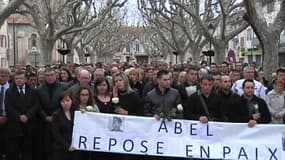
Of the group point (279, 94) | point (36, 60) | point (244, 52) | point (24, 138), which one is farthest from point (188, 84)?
point (244, 52)

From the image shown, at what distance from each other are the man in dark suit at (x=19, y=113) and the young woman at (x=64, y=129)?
1.50 m

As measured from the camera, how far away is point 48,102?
32.1 ft

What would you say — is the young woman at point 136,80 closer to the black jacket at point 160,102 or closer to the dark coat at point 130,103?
the black jacket at point 160,102

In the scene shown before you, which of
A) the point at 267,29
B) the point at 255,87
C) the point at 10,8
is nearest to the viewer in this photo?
the point at 255,87

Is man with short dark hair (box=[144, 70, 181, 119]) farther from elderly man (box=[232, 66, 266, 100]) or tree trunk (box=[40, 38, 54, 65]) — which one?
tree trunk (box=[40, 38, 54, 65])

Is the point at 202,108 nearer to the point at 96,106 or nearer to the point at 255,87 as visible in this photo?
the point at 96,106

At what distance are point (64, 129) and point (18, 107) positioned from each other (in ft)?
5.47

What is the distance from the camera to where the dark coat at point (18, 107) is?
9.45m

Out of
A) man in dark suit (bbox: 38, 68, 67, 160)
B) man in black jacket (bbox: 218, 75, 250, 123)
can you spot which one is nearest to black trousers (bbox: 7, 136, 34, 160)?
man in dark suit (bbox: 38, 68, 67, 160)

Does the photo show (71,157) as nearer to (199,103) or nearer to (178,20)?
(199,103)

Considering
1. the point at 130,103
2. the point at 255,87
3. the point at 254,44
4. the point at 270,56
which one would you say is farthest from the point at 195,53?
the point at 254,44

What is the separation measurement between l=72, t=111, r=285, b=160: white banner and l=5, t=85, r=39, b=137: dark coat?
62.2 inches

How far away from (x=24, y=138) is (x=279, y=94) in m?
4.49

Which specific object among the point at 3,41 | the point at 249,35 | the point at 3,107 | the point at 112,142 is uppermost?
the point at 249,35
